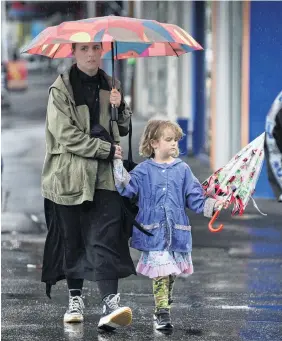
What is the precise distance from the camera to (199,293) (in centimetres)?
838

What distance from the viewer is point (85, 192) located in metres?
6.98

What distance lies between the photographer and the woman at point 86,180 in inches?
275

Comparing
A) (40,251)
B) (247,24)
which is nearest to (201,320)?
(40,251)

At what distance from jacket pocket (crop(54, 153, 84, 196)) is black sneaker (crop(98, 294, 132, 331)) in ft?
2.30

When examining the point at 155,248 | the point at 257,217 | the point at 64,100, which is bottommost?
the point at 257,217

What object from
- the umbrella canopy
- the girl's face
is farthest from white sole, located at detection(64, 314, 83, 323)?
the umbrella canopy

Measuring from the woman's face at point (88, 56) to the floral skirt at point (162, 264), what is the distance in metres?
1.22

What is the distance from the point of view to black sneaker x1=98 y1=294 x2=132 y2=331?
685cm

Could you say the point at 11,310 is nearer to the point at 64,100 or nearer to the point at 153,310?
the point at 153,310

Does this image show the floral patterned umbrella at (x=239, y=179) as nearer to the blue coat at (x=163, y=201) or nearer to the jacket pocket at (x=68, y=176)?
the blue coat at (x=163, y=201)

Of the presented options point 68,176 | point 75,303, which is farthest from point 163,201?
point 75,303

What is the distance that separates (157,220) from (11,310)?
1.32 meters

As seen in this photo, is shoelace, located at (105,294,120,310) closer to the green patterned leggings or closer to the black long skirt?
the black long skirt

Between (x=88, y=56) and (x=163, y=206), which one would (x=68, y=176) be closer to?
(x=163, y=206)
